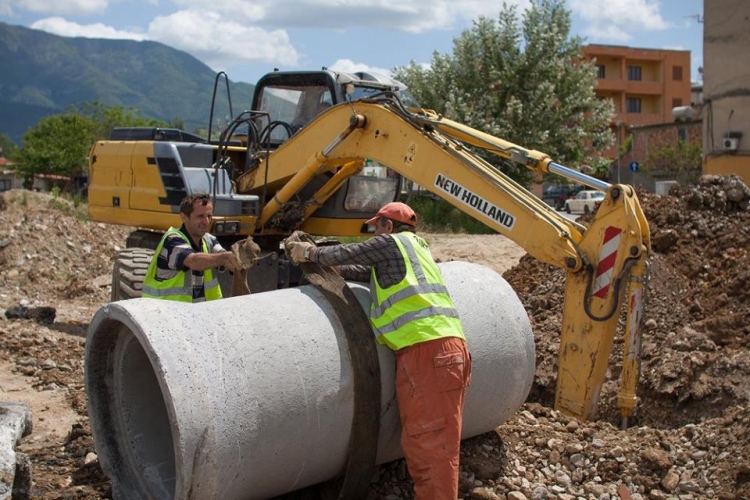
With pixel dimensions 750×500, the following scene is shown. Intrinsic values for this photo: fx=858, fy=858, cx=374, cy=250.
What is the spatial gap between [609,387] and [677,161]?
35.2 meters

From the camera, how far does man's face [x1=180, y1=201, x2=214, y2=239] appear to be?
5.76m

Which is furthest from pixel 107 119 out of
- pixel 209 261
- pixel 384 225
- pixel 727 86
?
pixel 384 225

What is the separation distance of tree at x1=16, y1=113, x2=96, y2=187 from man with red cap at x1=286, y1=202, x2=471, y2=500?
45.6 metres

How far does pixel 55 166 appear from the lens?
54375mm

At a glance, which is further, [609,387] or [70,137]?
[70,137]

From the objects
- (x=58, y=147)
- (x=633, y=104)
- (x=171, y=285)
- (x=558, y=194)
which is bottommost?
(x=171, y=285)

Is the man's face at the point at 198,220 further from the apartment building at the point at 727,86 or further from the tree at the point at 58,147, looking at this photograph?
the tree at the point at 58,147

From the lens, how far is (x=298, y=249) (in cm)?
504

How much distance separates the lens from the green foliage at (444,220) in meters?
20.8

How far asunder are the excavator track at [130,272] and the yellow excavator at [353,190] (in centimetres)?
2

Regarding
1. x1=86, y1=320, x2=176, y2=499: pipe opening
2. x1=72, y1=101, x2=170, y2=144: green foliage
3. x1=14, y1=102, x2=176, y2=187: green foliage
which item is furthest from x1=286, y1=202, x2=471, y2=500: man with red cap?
x1=72, y1=101, x2=170, y2=144: green foliage

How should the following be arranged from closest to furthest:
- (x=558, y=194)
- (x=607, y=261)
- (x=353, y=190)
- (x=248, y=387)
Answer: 1. (x=248, y=387)
2. (x=607, y=261)
3. (x=353, y=190)
4. (x=558, y=194)

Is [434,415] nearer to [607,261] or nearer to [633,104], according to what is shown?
[607,261]

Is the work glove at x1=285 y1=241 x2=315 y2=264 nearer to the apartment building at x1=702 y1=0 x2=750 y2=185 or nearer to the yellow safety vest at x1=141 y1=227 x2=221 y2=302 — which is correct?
the yellow safety vest at x1=141 y1=227 x2=221 y2=302
